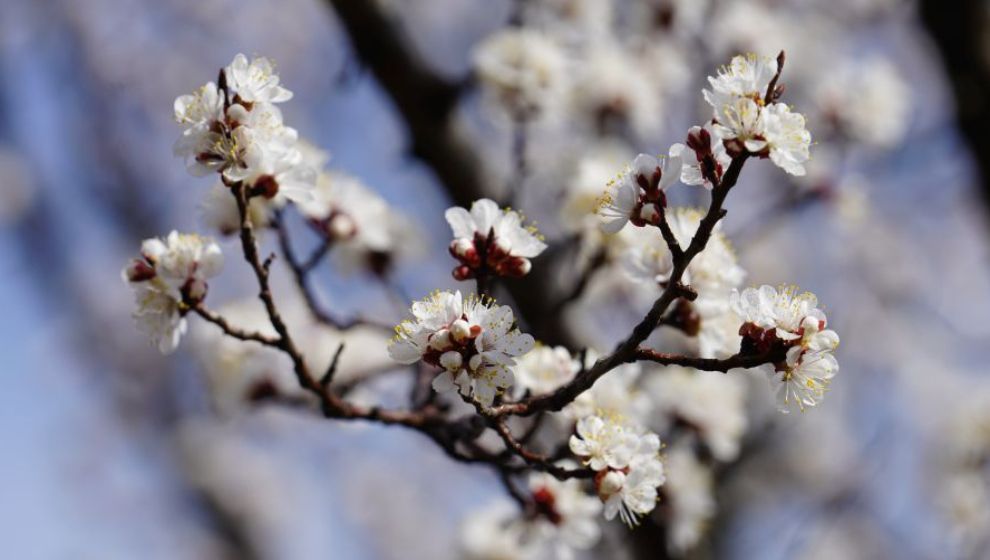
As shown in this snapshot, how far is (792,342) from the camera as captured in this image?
1187 mm

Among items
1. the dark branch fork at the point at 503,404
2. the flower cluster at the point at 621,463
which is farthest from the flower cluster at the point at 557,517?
the flower cluster at the point at 621,463

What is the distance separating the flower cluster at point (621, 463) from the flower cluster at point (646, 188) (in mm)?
355

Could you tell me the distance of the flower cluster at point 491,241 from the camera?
Answer: 1.33 meters

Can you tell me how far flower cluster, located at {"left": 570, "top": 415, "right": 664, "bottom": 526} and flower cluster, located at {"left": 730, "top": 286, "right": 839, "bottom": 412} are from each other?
0.81 feet

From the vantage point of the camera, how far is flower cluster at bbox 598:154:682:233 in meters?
1.21

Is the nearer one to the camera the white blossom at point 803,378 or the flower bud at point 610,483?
the white blossom at point 803,378

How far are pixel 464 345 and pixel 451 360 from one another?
0.03 m

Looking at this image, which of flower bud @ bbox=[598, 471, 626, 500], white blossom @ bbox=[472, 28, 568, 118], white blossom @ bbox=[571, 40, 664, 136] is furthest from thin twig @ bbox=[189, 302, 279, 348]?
white blossom @ bbox=[571, 40, 664, 136]

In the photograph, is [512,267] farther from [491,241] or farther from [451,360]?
[451,360]

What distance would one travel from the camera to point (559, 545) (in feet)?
5.79

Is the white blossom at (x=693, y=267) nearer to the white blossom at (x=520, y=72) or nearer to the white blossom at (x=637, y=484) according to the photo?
the white blossom at (x=637, y=484)

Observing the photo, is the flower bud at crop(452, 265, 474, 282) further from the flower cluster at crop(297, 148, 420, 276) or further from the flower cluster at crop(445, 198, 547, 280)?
the flower cluster at crop(297, 148, 420, 276)

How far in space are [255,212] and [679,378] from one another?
4.31 ft

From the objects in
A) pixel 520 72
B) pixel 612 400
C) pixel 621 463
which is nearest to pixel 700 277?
pixel 612 400
